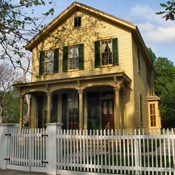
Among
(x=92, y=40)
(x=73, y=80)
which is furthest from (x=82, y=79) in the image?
(x=92, y=40)

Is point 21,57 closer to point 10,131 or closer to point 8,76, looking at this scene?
point 10,131

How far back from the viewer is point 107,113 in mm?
16906

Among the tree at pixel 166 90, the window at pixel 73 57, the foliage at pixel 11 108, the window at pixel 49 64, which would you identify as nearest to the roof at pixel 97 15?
the window at pixel 49 64

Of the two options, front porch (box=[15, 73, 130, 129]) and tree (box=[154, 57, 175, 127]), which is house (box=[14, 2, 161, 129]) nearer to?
front porch (box=[15, 73, 130, 129])

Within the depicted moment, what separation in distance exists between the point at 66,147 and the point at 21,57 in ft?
11.9

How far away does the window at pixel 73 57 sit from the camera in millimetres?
17812

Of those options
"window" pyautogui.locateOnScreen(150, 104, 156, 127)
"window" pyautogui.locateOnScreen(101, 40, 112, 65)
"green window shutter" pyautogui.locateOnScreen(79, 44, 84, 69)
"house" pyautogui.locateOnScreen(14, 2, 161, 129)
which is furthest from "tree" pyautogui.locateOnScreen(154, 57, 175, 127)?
"green window shutter" pyautogui.locateOnScreen(79, 44, 84, 69)

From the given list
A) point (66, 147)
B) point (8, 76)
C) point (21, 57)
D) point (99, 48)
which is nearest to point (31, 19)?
point (21, 57)

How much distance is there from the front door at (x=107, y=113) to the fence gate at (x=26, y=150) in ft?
25.6

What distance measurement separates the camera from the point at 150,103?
21219mm

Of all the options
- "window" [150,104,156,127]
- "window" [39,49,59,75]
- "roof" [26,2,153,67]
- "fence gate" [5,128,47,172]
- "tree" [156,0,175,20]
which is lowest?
"fence gate" [5,128,47,172]

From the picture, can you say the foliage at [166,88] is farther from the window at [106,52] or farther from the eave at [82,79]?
Result: the eave at [82,79]

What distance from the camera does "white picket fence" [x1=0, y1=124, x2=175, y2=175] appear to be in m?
7.76

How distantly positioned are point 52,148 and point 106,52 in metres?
9.50
